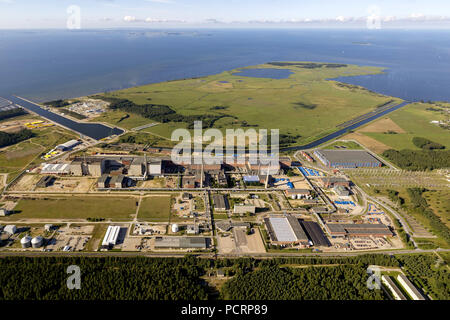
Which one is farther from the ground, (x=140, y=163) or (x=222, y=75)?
(x=222, y=75)

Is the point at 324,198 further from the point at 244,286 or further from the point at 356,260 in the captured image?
the point at 244,286

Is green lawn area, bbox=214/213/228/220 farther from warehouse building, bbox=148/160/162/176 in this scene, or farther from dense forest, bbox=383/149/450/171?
dense forest, bbox=383/149/450/171

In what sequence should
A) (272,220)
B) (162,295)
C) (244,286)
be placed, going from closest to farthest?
(162,295) < (244,286) < (272,220)

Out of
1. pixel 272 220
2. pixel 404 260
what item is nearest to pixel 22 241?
pixel 272 220

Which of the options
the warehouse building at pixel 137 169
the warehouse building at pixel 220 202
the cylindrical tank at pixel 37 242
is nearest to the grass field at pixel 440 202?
the warehouse building at pixel 220 202

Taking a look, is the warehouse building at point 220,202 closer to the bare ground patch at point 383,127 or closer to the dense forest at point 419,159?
the dense forest at point 419,159
